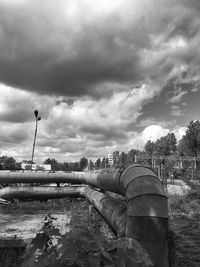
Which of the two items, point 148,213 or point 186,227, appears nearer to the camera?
point 148,213

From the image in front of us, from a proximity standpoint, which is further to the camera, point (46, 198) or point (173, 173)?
point (173, 173)

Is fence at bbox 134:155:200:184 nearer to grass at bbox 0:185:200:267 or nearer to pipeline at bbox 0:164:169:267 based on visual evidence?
grass at bbox 0:185:200:267

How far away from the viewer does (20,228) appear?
7844 mm

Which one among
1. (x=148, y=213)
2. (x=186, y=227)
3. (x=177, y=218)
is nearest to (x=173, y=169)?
(x=177, y=218)

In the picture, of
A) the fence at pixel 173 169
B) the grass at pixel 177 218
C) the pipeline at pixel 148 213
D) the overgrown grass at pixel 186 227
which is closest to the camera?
the pipeline at pixel 148 213

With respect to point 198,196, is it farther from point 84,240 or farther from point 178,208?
point 84,240

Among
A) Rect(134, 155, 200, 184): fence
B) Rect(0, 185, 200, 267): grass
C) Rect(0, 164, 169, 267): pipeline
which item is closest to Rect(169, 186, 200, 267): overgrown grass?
Rect(0, 185, 200, 267): grass

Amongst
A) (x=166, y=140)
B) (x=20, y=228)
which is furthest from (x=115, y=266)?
(x=166, y=140)

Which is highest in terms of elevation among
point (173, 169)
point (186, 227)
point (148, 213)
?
point (173, 169)

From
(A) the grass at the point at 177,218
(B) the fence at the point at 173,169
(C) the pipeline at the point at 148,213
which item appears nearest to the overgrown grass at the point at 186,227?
(A) the grass at the point at 177,218

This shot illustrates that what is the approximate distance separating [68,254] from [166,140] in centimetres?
7177

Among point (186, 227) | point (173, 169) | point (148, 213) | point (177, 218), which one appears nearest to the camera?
point (148, 213)

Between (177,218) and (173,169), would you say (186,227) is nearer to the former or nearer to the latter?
(177,218)

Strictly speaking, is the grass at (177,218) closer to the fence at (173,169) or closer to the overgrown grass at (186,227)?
the overgrown grass at (186,227)
